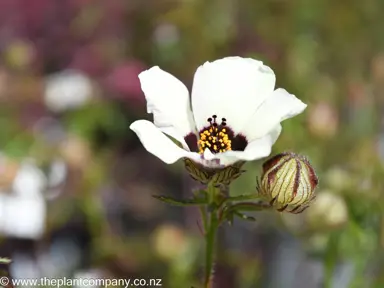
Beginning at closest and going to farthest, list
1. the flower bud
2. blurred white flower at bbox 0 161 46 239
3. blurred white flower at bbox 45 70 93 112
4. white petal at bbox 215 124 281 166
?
white petal at bbox 215 124 281 166, the flower bud, blurred white flower at bbox 0 161 46 239, blurred white flower at bbox 45 70 93 112

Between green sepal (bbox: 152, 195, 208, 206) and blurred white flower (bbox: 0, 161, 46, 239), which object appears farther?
blurred white flower (bbox: 0, 161, 46, 239)

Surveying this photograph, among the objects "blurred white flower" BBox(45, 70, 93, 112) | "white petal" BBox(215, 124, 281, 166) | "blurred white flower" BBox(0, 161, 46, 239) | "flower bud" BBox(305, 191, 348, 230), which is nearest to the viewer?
"white petal" BBox(215, 124, 281, 166)

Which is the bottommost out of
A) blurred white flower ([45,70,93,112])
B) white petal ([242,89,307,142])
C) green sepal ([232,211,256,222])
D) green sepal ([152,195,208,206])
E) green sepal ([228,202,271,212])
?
green sepal ([232,211,256,222])

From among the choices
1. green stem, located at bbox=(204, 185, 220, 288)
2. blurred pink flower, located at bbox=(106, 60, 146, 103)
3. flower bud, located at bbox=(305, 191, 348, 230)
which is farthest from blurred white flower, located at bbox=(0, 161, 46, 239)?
blurred pink flower, located at bbox=(106, 60, 146, 103)

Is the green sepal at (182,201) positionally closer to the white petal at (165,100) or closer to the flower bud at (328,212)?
the white petal at (165,100)

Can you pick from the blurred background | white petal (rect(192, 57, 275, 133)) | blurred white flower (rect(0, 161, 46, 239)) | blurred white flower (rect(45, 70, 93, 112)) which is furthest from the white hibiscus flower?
blurred white flower (rect(45, 70, 93, 112))

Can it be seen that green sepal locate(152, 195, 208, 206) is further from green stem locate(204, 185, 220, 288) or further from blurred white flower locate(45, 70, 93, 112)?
blurred white flower locate(45, 70, 93, 112)

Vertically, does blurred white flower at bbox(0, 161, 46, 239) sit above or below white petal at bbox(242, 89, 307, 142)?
below

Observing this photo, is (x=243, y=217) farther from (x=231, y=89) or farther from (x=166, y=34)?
(x=166, y=34)
